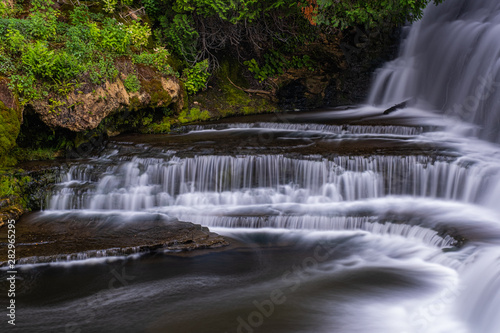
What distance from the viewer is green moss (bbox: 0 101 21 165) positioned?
777 cm

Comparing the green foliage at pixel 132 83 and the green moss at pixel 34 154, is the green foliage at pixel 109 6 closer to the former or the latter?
the green foliage at pixel 132 83

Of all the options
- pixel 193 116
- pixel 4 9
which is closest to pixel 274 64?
pixel 193 116

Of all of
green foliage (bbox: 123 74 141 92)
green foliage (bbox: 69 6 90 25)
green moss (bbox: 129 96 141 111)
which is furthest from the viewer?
green moss (bbox: 129 96 141 111)

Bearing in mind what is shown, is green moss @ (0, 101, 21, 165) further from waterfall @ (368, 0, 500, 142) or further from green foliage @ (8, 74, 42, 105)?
waterfall @ (368, 0, 500, 142)

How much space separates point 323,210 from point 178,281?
2.86 metres

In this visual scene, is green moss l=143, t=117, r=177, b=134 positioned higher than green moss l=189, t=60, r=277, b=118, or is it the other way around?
green moss l=189, t=60, r=277, b=118

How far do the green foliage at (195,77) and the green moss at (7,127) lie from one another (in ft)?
17.2

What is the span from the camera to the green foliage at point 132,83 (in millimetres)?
10230

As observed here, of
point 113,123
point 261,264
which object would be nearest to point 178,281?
point 261,264

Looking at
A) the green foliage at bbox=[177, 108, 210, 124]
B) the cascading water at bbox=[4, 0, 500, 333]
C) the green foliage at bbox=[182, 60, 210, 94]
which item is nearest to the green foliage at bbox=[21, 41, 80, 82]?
the cascading water at bbox=[4, 0, 500, 333]

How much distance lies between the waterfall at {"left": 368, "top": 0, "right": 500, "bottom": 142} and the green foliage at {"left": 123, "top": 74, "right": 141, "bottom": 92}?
261 inches

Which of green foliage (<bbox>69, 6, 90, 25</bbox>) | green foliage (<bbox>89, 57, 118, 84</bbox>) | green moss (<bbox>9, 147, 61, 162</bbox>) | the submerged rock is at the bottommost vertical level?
the submerged rock

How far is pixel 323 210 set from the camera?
24.6ft

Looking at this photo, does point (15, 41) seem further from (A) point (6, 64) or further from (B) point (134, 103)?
(B) point (134, 103)
